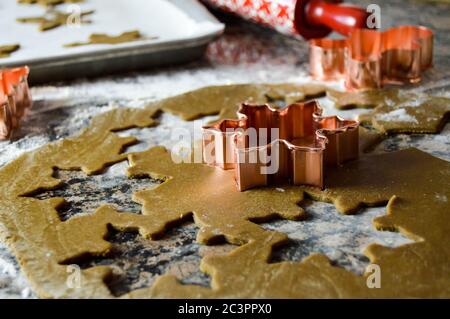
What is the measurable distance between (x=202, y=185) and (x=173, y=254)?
19cm

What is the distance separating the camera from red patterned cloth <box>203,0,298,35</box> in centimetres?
171

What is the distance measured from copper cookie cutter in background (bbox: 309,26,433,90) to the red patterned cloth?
111mm

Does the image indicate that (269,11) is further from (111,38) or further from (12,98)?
(12,98)

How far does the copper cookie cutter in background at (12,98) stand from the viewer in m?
1.37

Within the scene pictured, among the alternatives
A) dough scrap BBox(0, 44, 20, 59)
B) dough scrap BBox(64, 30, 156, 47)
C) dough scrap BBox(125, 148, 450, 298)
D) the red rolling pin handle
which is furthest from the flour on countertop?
dough scrap BBox(0, 44, 20, 59)

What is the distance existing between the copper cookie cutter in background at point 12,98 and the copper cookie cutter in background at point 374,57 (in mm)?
657

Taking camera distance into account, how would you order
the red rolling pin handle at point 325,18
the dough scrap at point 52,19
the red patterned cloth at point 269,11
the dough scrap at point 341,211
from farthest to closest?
the dough scrap at point 52,19 < the red patterned cloth at point 269,11 < the red rolling pin handle at point 325,18 < the dough scrap at point 341,211

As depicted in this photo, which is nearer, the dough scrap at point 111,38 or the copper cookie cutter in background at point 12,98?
the copper cookie cutter in background at point 12,98

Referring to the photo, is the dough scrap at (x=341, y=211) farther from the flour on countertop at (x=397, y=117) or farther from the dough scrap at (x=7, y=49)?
the dough scrap at (x=7, y=49)

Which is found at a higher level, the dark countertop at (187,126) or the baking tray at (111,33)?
the baking tray at (111,33)

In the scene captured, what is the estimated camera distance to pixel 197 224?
103 centimetres

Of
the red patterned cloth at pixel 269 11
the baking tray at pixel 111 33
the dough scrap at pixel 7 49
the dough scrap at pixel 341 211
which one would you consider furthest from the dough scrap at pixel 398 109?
the dough scrap at pixel 7 49

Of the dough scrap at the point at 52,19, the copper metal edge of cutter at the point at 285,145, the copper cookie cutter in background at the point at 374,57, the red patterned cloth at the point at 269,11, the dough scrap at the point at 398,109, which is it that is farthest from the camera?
the dough scrap at the point at 52,19

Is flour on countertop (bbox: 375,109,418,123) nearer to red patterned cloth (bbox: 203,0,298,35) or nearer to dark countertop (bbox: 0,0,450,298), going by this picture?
dark countertop (bbox: 0,0,450,298)
